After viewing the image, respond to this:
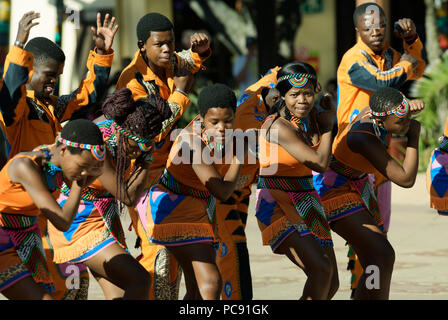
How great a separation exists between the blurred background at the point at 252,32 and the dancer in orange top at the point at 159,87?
617 centimetres

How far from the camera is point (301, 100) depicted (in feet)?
19.7

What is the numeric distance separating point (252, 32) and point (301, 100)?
10.9m

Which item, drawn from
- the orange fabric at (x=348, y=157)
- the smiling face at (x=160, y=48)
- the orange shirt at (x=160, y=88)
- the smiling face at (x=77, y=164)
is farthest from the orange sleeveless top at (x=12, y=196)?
the orange fabric at (x=348, y=157)

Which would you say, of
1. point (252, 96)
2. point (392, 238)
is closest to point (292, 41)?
point (392, 238)

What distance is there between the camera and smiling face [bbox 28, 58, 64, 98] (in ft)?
19.4

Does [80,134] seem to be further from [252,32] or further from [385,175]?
[252,32]

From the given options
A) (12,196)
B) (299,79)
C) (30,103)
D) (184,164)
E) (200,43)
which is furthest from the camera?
(200,43)

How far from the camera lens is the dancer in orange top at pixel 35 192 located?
4.91 meters

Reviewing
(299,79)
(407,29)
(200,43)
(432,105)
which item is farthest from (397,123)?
(432,105)

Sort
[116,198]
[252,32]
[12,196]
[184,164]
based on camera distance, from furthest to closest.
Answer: [252,32]
[184,164]
[116,198]
[12,196]

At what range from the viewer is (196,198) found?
228 inches

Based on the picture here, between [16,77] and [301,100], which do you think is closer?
[16,77]
